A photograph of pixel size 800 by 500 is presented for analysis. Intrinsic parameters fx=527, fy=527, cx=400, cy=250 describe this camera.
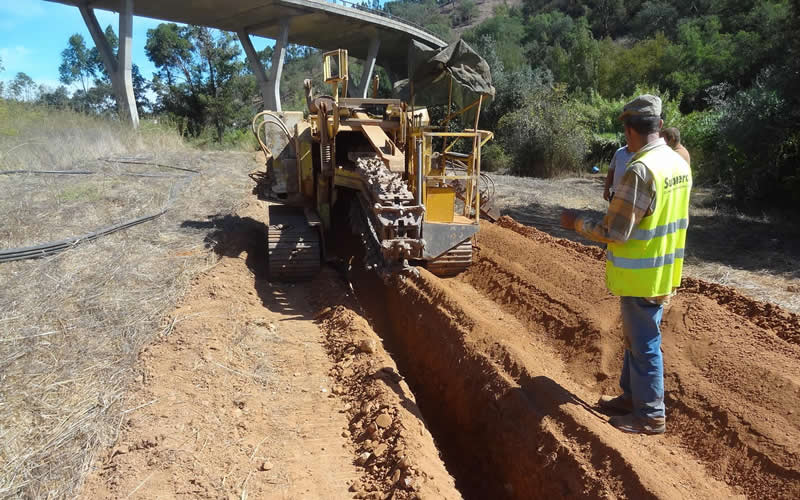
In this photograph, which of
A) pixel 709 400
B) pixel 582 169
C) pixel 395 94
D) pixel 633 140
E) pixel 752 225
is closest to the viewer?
pixel 633 140

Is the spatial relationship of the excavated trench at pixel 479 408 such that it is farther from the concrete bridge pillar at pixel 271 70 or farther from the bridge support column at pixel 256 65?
the bridge support column at pixel 256 65

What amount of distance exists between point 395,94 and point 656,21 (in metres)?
44.6

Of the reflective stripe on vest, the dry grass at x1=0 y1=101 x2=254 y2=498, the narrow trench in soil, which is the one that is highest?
the reflective stripe on vest

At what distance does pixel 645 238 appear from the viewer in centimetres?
311

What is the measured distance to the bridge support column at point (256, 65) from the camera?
24453 millimetres

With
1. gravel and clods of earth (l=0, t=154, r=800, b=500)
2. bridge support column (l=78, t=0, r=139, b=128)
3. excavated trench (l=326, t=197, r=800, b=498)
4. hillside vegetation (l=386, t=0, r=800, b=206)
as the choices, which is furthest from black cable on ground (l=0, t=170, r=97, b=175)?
hillside vegetation (l=386, t=0, r=800, b=206)

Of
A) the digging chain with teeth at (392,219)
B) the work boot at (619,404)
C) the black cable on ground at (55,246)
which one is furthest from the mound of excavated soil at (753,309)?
the black cable on ground at (55,246)

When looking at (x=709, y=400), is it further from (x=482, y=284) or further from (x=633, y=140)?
(x=482, y=284)

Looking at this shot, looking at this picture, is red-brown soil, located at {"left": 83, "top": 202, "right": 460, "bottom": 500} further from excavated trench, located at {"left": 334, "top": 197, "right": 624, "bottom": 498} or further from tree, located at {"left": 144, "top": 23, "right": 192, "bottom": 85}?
tree, located at {"left": 144, "top": 23, "right": 192, "bottom": 85}

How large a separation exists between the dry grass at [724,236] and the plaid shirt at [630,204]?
364 cm

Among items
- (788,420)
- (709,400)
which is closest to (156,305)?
(709,400)

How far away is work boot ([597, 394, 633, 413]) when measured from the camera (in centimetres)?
364

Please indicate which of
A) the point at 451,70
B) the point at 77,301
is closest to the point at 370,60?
A: the point at 451,70

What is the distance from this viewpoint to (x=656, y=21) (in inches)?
1788
